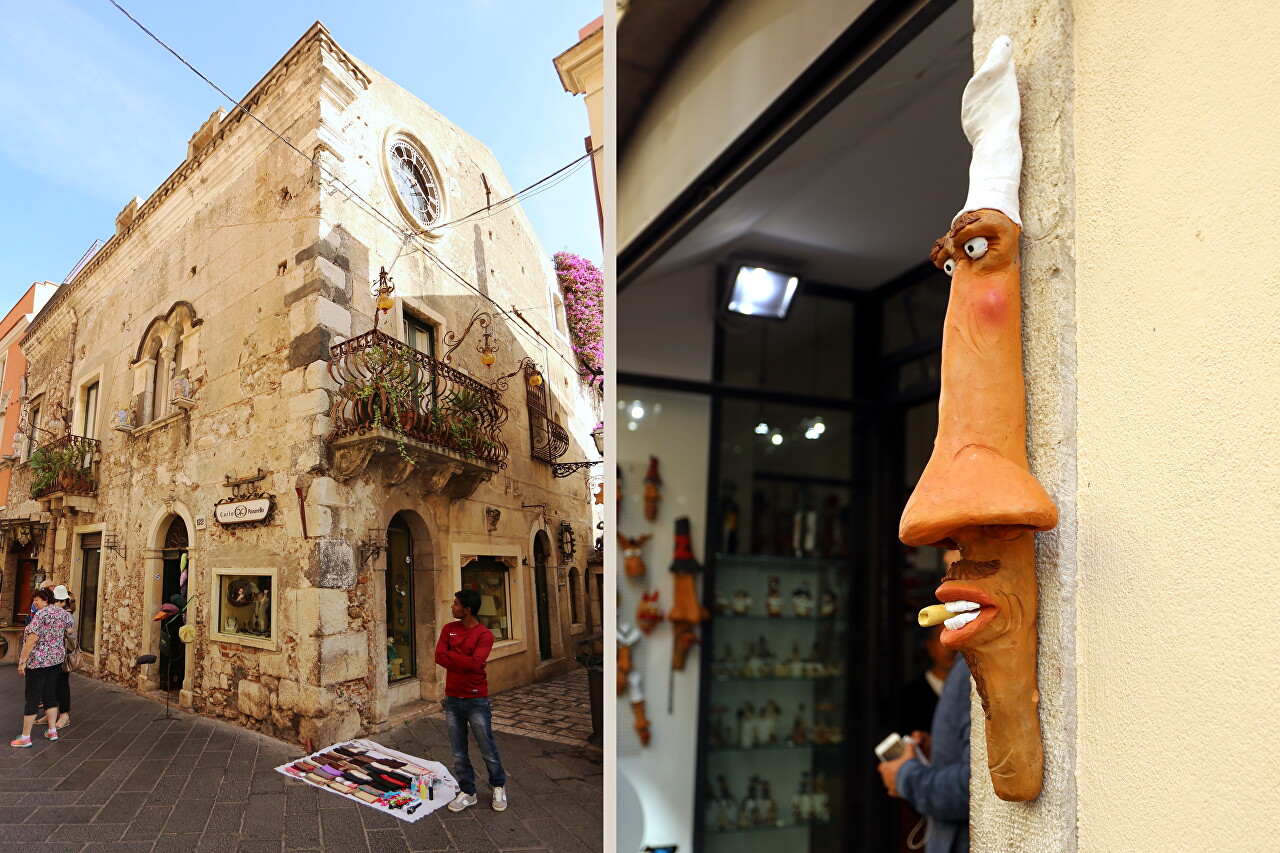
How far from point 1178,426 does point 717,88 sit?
1.05 m

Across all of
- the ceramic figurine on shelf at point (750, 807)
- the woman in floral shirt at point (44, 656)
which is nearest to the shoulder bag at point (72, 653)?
the woman in floral shirt at point (44, 656)

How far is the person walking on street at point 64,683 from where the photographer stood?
116cm

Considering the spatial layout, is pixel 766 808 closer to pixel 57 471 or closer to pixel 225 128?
pixel 57 471

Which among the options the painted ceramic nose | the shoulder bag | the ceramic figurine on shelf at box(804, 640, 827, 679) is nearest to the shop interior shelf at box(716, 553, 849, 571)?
the ceramic figurine on shelf at box(804, 640, 827, 679)

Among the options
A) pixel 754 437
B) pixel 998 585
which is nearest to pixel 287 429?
pixel 754 437

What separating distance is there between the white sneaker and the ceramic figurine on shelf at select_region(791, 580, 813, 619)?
0.67m

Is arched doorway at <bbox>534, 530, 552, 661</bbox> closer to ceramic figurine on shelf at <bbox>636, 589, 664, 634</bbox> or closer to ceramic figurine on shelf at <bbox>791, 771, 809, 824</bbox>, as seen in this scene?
ceramic figurine on shelf at <bbox>636, 589, 664, 634</bbox>

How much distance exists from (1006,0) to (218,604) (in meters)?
1.29

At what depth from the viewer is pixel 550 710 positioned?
4.44ft

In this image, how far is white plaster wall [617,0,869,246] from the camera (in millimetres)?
1136

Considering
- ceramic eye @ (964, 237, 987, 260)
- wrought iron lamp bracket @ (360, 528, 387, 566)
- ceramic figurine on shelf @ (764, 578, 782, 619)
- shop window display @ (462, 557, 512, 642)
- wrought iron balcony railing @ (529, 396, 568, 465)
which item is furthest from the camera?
ceramic figurine on shelf @ (764, 578, 782, 619)

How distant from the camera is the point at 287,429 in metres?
1.16

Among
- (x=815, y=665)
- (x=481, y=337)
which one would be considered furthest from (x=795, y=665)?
(x=481, y=337)

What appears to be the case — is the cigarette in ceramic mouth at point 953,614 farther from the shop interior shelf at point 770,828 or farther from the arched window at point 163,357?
the arched window at point 163,357
